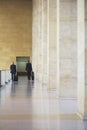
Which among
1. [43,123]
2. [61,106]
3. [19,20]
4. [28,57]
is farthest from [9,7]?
[43,123]

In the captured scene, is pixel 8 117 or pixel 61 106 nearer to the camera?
pixel 8 117

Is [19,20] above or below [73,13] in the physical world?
above

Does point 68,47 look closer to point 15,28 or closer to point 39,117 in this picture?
point 39,117

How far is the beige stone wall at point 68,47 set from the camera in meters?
15.5

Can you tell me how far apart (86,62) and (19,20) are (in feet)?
125

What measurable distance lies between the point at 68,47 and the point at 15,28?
3273 centimetres

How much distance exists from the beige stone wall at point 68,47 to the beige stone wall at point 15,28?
32140 millimetres

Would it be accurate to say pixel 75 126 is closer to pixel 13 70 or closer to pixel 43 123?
pixel 43 123

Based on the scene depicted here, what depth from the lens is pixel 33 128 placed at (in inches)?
339

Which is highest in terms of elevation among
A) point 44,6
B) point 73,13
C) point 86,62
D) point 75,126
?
point 44,6

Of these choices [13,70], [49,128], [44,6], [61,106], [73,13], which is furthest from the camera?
[13,70]

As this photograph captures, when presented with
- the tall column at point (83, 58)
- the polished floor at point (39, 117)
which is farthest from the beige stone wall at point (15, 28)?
the tall column at point (83, 58)

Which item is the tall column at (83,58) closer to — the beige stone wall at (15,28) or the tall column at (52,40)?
the tall column at (52,40)

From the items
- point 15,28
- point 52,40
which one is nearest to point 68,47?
point 52,40
